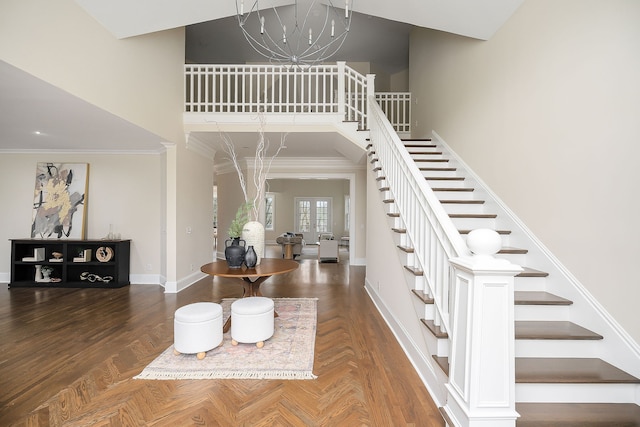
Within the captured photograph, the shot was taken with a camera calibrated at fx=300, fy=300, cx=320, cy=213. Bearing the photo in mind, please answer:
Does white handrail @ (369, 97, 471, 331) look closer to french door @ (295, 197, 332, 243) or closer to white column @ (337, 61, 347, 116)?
white column @ (337, 61, 347, 116)

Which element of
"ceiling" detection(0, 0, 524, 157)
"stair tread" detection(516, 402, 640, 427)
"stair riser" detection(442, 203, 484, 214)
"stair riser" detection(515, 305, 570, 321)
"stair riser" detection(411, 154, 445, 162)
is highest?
"ceiling" detection(0, 0, 524, 157)

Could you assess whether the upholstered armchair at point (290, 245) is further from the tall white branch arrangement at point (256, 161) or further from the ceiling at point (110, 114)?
the ceiling at point (110, 114)

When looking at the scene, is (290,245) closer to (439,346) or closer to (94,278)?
(94,278)

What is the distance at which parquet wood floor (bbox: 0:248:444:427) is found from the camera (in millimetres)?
1920

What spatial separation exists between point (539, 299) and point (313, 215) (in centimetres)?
1114

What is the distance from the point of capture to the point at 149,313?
3.87 metres

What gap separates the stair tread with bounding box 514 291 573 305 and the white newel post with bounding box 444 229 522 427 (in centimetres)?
90

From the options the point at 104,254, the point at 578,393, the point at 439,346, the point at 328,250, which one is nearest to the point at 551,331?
the point at 578,393

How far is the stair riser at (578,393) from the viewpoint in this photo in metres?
1.78

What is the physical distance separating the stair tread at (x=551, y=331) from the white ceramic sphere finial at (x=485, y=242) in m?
0.87

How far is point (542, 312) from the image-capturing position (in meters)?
2.31


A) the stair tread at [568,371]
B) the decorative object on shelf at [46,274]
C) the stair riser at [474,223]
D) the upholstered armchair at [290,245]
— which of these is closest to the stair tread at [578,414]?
the stair tread at [568,371]

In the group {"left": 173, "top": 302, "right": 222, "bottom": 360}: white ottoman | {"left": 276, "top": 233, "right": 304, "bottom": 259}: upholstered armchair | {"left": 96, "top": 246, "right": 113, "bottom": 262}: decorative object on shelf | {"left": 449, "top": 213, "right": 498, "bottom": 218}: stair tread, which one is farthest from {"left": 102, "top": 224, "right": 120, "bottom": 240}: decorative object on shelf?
{"left": 449, "top": 213, "right": 498, "bottom": 218}: stair tread

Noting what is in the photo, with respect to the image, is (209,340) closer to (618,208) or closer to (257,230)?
(257,230)
